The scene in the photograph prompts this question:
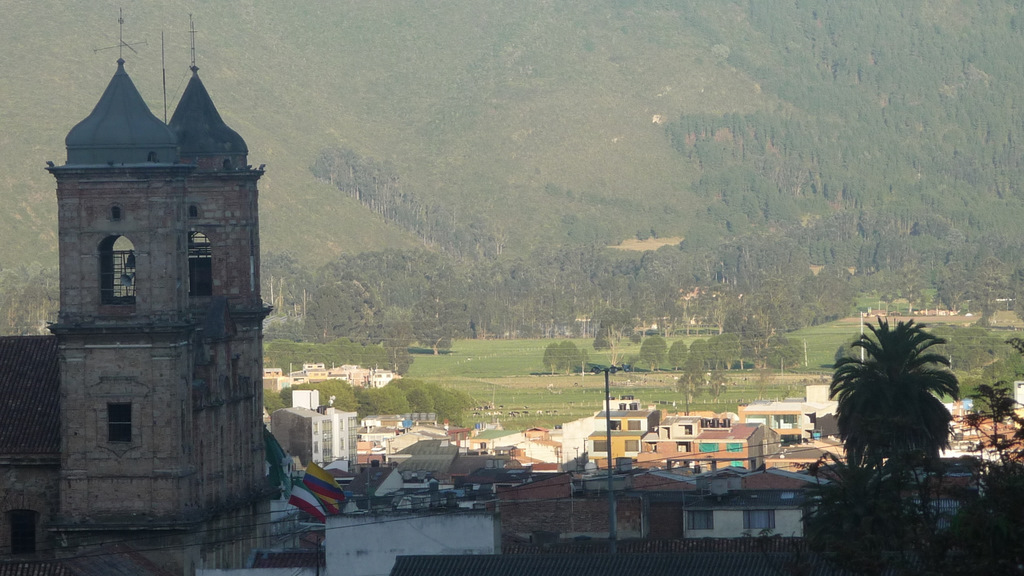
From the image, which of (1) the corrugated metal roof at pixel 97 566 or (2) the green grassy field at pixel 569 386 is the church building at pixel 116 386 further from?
(2) the green grassy field at pixel 569 386

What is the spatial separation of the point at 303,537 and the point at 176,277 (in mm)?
13926

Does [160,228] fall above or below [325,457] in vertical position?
above

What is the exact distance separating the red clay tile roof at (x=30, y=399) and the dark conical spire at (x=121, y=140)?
5.14 metres

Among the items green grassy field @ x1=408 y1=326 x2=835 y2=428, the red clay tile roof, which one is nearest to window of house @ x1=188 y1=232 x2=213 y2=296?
the red clay tile roof

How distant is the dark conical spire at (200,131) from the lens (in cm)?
5806

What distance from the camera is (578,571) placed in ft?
148

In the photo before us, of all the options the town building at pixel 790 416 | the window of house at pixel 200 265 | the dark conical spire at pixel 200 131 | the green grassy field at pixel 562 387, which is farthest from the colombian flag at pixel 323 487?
the green grassy field at pixel 562 387

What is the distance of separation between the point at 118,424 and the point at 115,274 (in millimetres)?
3768

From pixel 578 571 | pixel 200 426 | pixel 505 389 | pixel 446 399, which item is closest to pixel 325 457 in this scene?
pixel 446 399

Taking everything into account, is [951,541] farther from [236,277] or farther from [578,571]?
[236,277]

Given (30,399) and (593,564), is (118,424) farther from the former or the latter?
(593,564)

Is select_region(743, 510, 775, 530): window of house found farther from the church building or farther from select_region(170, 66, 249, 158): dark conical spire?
select_region(170, 66, 249, 158): dark conical spire

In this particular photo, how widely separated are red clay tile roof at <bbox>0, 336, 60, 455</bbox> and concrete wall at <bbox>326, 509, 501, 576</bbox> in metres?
7.33

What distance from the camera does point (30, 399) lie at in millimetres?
52031
